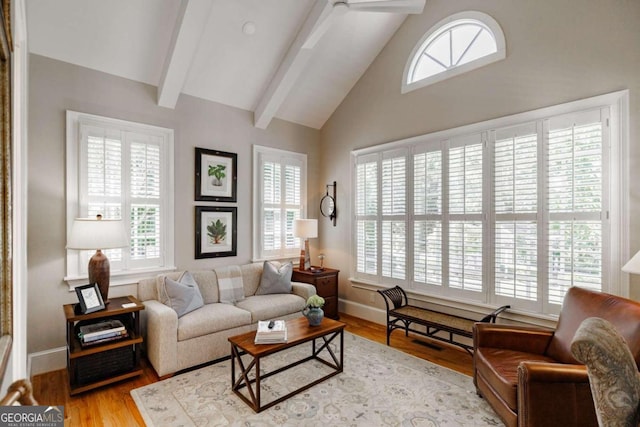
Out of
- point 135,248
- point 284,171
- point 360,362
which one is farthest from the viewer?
point 284,171

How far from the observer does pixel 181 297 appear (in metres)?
3.16

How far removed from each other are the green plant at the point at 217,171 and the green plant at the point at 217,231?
0.56m

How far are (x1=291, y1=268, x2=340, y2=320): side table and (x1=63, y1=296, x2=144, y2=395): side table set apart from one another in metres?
2.03

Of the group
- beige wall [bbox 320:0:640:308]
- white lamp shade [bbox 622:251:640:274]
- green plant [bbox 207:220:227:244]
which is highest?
beige wall [bbox 320:0:640:308]

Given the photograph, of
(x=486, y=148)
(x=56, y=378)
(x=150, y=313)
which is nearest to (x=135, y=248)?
(x=150, y=313)

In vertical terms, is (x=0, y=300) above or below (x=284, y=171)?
below

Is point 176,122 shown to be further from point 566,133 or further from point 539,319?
point 539,319

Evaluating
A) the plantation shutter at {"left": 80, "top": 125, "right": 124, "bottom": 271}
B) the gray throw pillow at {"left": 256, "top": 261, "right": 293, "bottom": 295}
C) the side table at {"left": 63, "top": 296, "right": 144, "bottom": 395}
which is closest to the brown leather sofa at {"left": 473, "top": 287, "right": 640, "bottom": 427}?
the gray throw pillow at {"left": 256, "top": 261, "right": 293, "bottom": 295}

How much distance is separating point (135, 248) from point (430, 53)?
399 centimetres

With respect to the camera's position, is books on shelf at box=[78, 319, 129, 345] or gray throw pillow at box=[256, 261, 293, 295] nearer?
books on shelf at box=[78, 319, 129, 345]

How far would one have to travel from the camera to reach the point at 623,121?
2.54 metres

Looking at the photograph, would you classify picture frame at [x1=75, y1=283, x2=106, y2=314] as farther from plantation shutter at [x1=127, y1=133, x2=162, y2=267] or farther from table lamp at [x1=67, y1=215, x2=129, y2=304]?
plantation shutter at [x1=127, y1=133, x2=162, y2=267]

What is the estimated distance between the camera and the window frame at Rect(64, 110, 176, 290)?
9.93 ft

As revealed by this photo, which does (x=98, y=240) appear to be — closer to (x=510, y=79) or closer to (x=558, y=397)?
(x=558, y=397)
